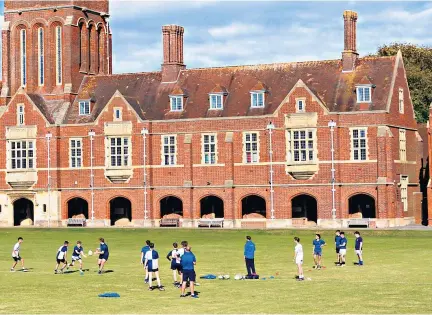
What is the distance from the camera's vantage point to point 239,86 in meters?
79.4

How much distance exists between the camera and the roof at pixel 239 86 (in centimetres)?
7475

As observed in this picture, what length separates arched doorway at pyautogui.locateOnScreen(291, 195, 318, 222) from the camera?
76812 millimetres

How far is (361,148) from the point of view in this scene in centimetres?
7306

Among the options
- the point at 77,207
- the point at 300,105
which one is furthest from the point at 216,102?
the point at 77,207

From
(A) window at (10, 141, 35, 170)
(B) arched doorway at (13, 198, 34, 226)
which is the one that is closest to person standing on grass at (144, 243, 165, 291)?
(A) window at (10, 141, 35, 170)

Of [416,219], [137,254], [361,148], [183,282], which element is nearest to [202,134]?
A: [361,148]

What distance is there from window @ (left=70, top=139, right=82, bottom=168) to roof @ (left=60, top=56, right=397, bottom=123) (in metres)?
1.75

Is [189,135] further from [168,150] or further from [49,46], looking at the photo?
[49,46]

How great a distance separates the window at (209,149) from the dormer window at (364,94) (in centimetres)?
1106

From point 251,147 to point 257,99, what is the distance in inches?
A: 145

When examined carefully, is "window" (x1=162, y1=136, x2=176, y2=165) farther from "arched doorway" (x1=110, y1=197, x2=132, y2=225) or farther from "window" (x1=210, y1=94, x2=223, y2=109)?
"arched doorway" (x1=110, y1=197, x2=132, y2=225)

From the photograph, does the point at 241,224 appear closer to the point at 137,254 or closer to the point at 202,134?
the point at 202,134

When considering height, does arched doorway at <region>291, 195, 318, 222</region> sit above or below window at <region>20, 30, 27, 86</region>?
below

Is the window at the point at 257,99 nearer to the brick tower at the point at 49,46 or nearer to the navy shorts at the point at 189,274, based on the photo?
the brick tower at the point at 49,46
